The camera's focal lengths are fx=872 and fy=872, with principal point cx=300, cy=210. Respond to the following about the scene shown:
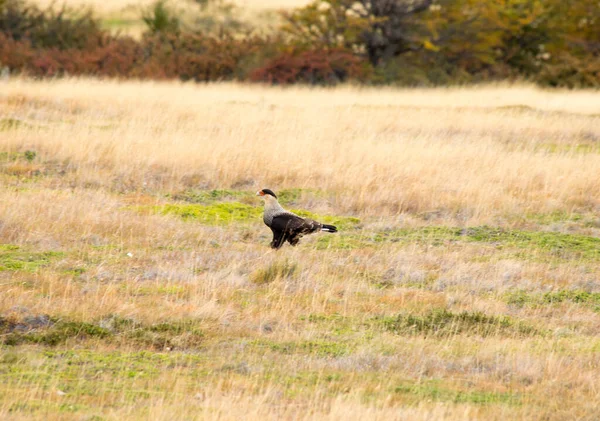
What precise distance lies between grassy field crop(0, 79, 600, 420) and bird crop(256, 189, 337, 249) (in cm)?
14

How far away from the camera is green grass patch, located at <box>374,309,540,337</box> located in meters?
6.59

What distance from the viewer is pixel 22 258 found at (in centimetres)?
816

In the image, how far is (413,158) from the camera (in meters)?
13.5

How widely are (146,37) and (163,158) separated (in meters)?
21.8

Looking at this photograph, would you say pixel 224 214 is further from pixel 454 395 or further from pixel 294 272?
pixel 454 395

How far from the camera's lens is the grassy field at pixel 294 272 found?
209 inches

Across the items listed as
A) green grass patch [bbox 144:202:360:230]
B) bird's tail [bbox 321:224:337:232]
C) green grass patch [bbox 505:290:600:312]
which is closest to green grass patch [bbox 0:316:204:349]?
bird's tail [bbox 321:224:337:232]

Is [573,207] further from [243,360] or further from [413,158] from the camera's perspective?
[243,360]

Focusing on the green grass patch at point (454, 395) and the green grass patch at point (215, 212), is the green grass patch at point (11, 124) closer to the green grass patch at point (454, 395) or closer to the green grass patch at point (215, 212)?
the green grass patch at point (215, 212)

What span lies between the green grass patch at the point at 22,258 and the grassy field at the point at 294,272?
3 cm

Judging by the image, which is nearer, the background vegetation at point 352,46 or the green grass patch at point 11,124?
the green grass patch at point 11,124

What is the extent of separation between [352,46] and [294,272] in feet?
91.6

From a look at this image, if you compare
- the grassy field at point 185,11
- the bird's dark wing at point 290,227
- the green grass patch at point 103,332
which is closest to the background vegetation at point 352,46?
the grassy field at point 185,11

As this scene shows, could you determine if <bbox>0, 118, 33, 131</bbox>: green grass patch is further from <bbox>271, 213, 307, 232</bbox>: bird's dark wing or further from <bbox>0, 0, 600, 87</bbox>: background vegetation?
<bbox>0, 0, 600, 87</bbox>: background vegetation
